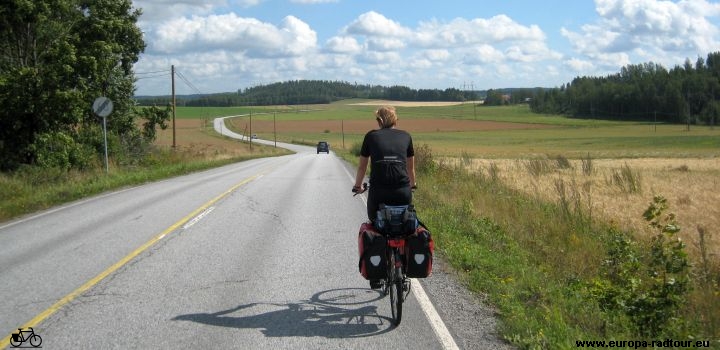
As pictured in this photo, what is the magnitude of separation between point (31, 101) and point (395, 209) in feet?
72.6

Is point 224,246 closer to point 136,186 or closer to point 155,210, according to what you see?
point 155,210

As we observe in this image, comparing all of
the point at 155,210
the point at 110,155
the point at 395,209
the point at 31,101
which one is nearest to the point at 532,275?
the point at 395,209

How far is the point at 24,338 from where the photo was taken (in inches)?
216

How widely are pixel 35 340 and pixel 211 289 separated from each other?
2099mm

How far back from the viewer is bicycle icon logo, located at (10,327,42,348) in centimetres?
535

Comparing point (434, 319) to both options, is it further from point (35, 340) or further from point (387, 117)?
point (35, 340)

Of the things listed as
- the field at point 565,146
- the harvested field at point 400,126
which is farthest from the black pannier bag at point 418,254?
the harvested field at point 400,126

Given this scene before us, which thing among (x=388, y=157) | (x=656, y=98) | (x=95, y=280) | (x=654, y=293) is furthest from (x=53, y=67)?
(x=656, y=98)

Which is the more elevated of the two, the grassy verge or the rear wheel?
the rear wheel

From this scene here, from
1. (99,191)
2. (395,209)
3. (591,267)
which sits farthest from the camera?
(99,191)

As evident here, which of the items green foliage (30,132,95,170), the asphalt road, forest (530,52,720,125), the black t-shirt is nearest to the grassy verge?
green foliage (30,132,95,170)

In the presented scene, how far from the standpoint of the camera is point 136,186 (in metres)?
21.9

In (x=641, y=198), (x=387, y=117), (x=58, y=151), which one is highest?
(x=387, y=117)

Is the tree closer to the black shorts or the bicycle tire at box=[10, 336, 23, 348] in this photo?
the bicycle tire at box=[10, 336, 23, 348]
